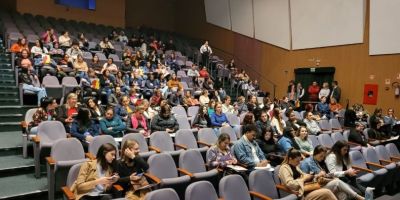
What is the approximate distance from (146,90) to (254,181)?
17.5 feet

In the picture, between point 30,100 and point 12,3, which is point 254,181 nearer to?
point 30,100

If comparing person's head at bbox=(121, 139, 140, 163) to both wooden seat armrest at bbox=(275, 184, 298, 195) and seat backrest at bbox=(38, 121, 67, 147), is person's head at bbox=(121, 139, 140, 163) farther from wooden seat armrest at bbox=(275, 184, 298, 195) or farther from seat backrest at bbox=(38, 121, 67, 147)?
wooden seat armrest at bbox=(275, 184, 298, 195)

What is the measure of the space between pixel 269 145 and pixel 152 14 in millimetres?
12482

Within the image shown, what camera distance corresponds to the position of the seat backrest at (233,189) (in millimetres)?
3244

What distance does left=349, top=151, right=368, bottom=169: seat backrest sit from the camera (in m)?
5.17

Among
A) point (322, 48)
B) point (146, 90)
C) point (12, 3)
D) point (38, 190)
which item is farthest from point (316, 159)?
point (12, 3)

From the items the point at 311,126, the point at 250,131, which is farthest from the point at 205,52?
the point at 250,131

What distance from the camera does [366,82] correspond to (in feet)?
32.6

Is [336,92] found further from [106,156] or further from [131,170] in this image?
[106,156]

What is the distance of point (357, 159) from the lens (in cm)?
523

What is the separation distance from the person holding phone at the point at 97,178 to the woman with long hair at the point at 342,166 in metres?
2.65

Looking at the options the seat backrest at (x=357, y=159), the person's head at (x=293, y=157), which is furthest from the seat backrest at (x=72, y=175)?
the seat backrest at (x=357, y=159)

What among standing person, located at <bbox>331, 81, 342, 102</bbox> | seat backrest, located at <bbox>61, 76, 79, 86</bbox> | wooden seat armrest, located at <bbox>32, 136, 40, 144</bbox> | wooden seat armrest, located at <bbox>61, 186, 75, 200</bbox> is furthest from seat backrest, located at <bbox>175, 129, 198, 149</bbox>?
standing person, located at <bbox>331, 81, 342, 102</bbox>

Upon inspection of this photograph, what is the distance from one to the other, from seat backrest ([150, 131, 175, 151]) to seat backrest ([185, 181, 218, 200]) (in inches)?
70.7
